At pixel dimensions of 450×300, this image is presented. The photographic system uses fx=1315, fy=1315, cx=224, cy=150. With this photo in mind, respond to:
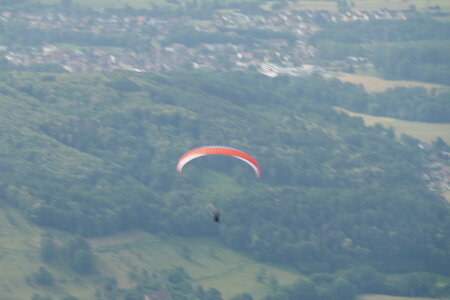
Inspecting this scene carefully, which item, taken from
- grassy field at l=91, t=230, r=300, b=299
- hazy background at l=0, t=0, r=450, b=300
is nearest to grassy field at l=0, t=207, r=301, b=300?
grassy field at l=91, t=230, r=300, b=299

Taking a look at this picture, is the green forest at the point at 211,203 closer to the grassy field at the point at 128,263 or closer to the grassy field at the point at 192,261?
the grassy field at the point at 128,263

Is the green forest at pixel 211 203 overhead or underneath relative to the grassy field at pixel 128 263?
overhead

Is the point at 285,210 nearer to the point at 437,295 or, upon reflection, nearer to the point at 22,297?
the point at 437,295

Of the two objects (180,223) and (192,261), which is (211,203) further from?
(192,261)

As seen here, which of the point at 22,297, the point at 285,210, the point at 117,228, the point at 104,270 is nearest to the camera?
the point at 22,297

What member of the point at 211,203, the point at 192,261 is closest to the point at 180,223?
the point at 192,261

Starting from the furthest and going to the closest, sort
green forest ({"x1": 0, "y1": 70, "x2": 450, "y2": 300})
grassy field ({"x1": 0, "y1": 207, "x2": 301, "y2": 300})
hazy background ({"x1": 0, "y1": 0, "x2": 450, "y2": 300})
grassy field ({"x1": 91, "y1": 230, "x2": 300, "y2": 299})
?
green forest ({"x1": 0, "y1": 70, "x2": 450, "y2": 300})
grassy field ({"x1": 91, "y1": 230, "x2": 300, "y2": 299})
hazy background ({"x1": 0, "y1": 0, "x2": 450, "y2": 300})
grassy field ({"x1": 0, "y1": 207, "x2": 301, "y2": 300})

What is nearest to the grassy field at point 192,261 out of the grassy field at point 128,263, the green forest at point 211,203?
the grassy field at point 128,263

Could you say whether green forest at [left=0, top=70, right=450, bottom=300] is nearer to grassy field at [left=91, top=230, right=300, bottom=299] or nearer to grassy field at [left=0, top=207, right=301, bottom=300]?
grassy field at [left=0, top=207, right=301, bottom=300]

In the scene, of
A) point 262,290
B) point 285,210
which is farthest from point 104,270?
point 285,210
